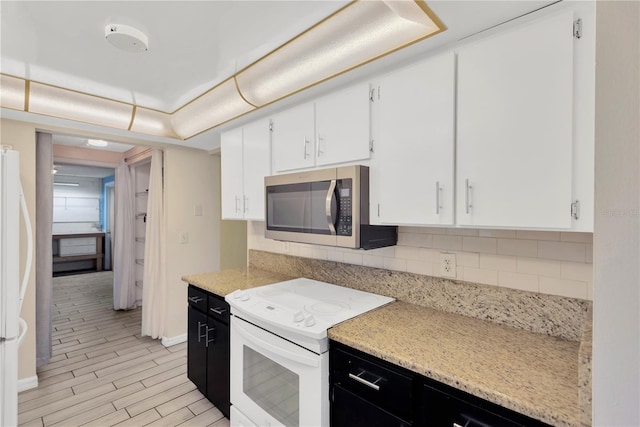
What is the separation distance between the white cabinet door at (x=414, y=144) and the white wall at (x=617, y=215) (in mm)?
788

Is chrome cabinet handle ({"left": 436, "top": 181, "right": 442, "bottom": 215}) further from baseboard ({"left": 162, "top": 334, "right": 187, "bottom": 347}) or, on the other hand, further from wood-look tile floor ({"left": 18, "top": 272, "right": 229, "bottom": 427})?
baseboard ({"left": 162, "top": 334, "right": 187, "bottom": 347})

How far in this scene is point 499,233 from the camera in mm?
1466

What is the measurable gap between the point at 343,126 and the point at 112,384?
2746mm

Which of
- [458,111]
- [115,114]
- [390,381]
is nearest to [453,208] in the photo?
[458,111]

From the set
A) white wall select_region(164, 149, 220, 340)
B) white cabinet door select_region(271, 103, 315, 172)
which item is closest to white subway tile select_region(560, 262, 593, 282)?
white cabinet door select_region(271, 103, 315, 172)

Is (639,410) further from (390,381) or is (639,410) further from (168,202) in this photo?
(168,202)

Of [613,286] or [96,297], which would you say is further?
[96,297]

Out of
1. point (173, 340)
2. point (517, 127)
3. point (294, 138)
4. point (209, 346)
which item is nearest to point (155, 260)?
point (173, 340)

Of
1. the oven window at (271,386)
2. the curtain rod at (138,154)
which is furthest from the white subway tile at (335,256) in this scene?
the curtain rod at (138,154)

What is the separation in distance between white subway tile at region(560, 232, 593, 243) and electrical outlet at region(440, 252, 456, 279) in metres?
0.46

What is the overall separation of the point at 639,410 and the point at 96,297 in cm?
625

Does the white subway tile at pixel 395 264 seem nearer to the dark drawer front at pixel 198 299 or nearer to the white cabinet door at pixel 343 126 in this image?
the white cabinet door at pixel 343 126

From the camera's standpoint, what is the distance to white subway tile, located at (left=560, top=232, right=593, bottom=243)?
4.10ft

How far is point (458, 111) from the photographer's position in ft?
4.26
